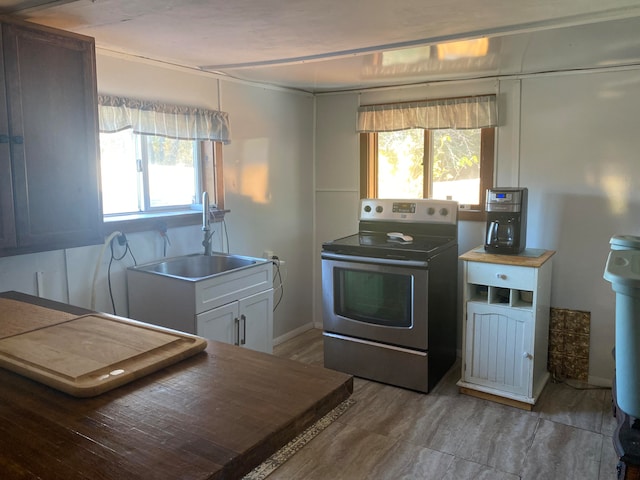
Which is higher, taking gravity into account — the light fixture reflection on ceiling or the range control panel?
the light fixture reflection on ceiling

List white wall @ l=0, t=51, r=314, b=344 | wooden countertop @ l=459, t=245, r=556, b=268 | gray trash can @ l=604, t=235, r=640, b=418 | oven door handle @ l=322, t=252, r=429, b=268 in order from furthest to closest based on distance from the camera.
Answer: oven door handle @ l=322, t=252, r=429, b=268 → wooden countertop @ l=459, t=245, r=556, b=268 → white wall @ l=0, t=51, r=314, b=344 → gray trash can @ l=604, t=235, r=640, b=418

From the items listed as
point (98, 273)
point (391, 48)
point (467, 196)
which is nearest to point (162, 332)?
point (98, 273)

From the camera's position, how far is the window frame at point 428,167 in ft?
11.9

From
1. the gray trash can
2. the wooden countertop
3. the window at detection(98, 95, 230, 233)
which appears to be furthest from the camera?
the wooden countertop

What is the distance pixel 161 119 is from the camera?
9.78 ft

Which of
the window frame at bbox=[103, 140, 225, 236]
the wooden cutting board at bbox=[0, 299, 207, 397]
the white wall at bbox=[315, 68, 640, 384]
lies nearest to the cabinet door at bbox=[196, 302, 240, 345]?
the window frame at bbox=[103, 140, 225, 236]

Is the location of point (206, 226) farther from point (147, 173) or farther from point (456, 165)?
point (456, 165)

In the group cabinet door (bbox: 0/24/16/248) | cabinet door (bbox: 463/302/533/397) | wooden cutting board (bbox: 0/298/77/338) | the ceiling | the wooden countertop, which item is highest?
the ceiling

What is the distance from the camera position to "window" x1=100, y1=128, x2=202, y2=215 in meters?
2.90

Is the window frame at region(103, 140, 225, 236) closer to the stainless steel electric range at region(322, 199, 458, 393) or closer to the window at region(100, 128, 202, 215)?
the window at region(100, 128, 202, 215)

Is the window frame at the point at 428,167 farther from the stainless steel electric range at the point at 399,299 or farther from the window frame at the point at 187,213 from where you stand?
the window frame at the point at 187,213

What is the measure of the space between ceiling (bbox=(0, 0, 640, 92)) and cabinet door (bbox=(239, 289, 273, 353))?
1399mm

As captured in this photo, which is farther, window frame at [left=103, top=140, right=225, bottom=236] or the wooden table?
window frame at [left=103, top=140, right=225, bottom=236]

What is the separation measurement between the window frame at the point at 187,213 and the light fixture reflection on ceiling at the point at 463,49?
1556 millimetres
